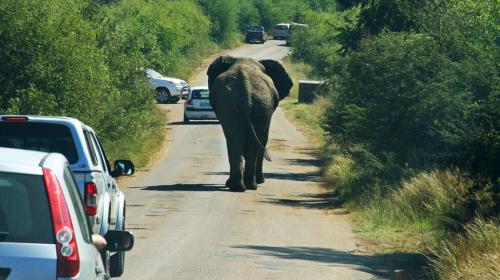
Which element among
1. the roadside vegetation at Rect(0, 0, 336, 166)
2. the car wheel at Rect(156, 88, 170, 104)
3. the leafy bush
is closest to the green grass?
the leafy bush

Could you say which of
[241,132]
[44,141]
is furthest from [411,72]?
[44,141]

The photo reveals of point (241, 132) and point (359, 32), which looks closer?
point (241, 132)

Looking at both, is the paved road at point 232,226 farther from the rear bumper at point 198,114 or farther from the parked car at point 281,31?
the parked car at point 281,31

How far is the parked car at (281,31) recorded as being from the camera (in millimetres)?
105750

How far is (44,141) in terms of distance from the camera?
41.5ft

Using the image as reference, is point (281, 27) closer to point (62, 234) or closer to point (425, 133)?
point (425, 133)

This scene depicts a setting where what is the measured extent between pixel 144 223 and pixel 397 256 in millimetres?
4872

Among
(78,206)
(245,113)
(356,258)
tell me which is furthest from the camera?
(245,113)

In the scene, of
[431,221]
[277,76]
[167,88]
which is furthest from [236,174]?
[167,88]

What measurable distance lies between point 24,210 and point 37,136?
19.1 feet

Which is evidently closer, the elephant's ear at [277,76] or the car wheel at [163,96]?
the elephant's ear at [277,76]

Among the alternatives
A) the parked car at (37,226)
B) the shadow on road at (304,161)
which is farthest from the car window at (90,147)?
the shadow on road at (304,161)

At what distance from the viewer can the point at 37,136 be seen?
12703 mm

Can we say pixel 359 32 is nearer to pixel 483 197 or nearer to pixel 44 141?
pixel 483 197
